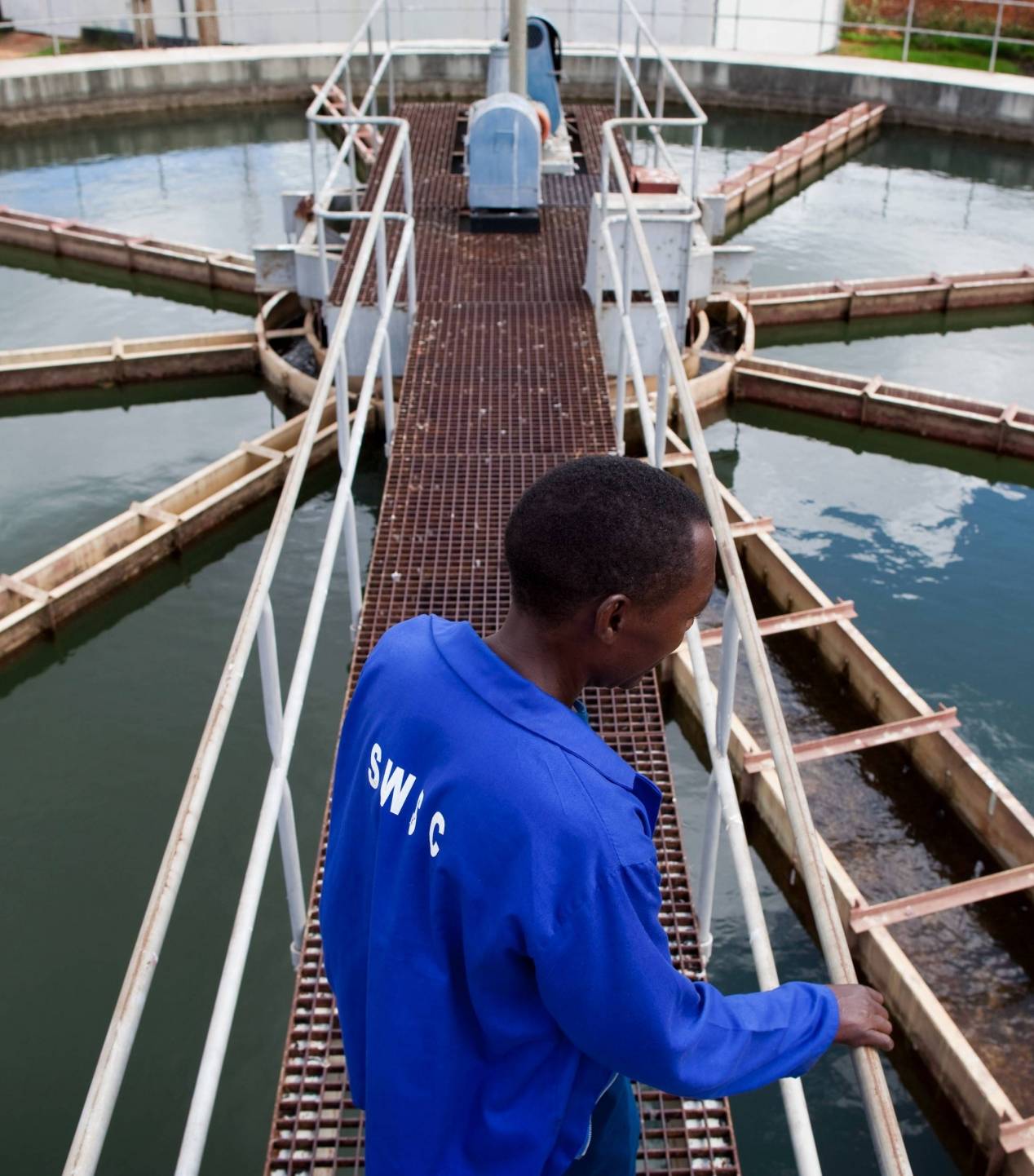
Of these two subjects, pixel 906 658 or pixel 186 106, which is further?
pixel 186 106

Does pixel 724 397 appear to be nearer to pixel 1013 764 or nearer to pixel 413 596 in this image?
pixel 1013 764

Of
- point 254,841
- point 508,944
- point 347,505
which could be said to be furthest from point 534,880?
point 347,505

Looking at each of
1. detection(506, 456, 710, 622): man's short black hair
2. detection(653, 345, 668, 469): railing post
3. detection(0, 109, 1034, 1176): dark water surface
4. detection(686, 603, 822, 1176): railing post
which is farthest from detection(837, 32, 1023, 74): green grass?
detection(506, 456, 710, 622): man's short black hair

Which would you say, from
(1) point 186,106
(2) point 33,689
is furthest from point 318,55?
(2) point 33,689

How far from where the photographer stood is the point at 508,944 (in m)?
1.36

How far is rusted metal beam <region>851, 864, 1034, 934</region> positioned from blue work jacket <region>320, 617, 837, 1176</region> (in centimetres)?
343

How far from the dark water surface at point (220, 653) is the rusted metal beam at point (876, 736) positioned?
545 mm

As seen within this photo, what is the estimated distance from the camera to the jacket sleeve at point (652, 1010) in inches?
52.7

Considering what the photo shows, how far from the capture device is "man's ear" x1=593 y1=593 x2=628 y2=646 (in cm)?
150

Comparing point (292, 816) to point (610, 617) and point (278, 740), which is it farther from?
point (610, 617)

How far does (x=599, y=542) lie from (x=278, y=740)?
1.52m

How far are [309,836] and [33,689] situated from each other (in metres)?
1.98

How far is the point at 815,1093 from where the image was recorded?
14.9ft

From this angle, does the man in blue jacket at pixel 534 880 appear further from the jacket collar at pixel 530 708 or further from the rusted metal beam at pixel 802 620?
the rusted metal beam at pixel 802 620
